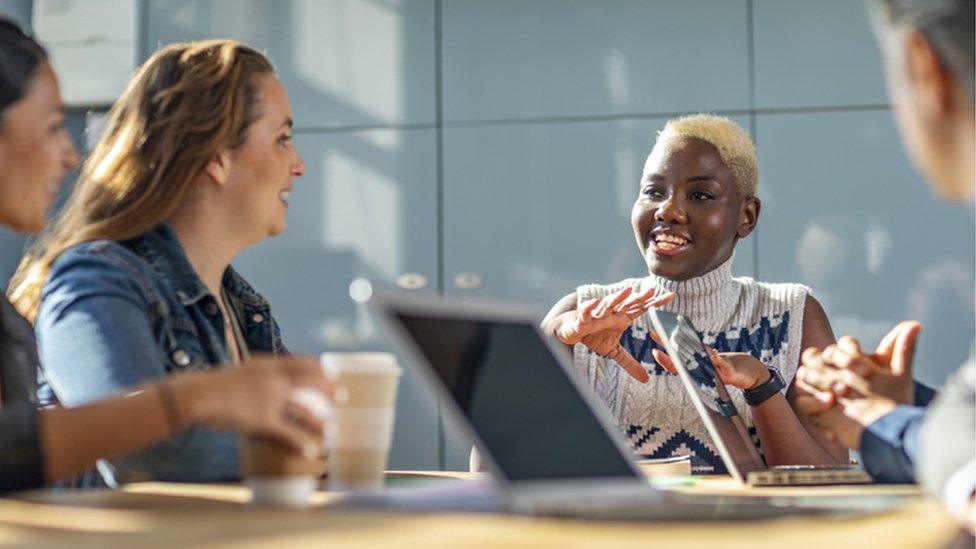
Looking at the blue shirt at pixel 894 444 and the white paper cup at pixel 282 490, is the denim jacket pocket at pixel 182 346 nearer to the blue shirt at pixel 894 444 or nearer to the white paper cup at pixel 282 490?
the white paper cup at pixel 282 490

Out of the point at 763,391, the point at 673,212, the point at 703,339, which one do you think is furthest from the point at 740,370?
the point at 673,212

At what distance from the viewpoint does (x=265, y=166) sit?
1846 mm

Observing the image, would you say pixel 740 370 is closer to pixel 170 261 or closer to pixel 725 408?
pixel 725 408

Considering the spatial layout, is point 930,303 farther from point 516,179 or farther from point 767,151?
point 516,179

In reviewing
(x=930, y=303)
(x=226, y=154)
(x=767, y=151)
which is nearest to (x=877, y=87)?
(x=767, y=151)

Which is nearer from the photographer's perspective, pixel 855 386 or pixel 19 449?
pixel 19 449

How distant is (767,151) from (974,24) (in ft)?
9.62

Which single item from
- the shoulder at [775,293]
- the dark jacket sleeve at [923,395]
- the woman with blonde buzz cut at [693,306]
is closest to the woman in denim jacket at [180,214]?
the woman with blonde buzz cut at [693,306]

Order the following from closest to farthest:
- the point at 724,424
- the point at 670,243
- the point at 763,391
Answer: the point at 724,424 < the point at 763,391 < the point at 670,243

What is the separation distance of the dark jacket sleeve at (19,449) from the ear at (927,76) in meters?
0.78

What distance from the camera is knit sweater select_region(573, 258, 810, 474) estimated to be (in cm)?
238

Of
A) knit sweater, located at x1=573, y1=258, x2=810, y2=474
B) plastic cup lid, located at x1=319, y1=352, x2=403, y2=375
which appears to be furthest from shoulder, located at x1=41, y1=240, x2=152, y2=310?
knit sweater, located at x1=573, y1=258, x2=810, y2=474

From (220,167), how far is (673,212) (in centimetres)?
103

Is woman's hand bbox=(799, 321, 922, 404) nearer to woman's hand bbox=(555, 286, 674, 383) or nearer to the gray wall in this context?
woman's hand bbox=(555, 286, 674, 383)
